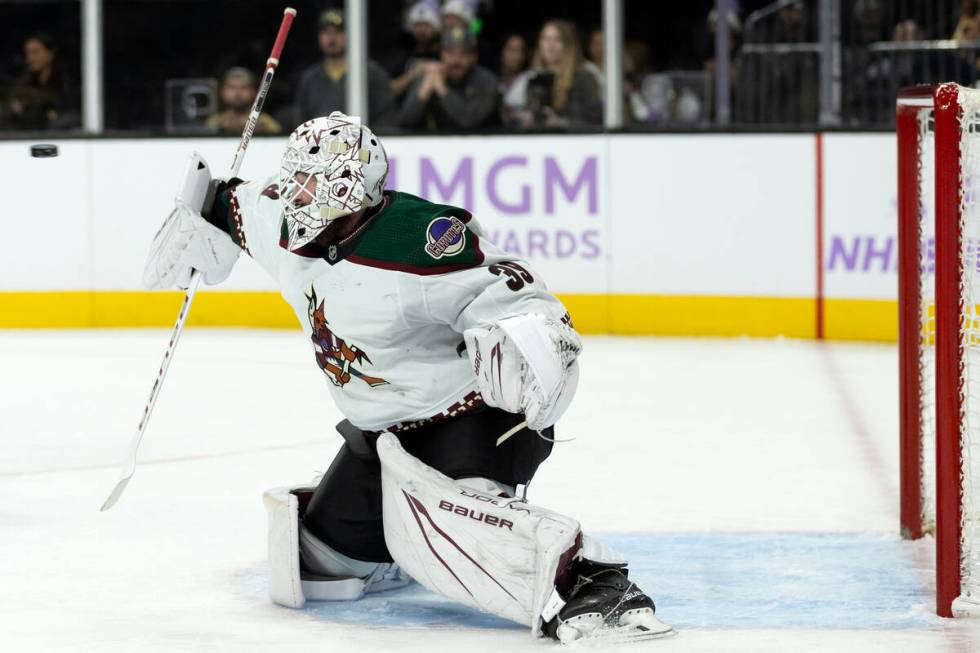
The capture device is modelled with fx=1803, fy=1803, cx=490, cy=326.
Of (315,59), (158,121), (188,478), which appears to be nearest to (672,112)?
(315,59)

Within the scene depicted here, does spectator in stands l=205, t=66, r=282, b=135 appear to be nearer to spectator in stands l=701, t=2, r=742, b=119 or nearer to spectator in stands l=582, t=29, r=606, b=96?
spectator in stands l=582, t=29, r=606, b=96

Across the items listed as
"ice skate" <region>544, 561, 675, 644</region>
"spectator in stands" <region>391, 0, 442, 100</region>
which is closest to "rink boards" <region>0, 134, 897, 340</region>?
"spectator in stands" <region>391, 0, 442, 100</region>

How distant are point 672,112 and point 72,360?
2.66 meters

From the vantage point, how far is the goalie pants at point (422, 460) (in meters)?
2.97

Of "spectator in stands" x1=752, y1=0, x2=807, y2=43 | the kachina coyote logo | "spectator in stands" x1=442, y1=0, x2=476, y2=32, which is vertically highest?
"spectator in stands" x1=442, y1=0, x2=476, y2=32

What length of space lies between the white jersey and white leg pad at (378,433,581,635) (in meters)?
0.11

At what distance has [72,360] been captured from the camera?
6.76 m

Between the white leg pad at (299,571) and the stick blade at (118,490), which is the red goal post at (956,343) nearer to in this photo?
the white leg pad at (299,571)

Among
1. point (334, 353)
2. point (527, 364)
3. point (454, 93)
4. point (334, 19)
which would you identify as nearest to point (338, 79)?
point (334, 19)

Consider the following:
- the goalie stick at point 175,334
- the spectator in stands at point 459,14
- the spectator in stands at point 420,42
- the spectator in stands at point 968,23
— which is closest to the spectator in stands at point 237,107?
the spectator in stands at point 420,42

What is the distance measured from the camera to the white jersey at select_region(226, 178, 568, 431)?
2.86 metres

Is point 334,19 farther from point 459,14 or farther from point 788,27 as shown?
point 788,27

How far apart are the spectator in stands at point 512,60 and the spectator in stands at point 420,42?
32cm

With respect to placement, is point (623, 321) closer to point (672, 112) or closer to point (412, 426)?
point (672, 112)
